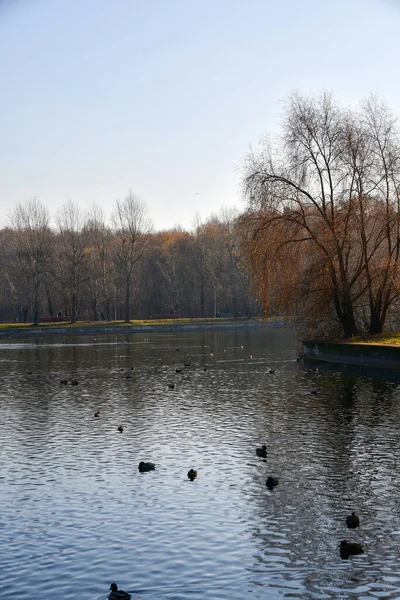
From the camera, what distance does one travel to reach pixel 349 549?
11602 millimetres

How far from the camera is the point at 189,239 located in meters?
130

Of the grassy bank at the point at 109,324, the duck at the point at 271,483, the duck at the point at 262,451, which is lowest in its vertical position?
the duck at the point at 271,483

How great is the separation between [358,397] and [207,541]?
1767 cm

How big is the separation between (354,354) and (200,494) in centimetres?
2850

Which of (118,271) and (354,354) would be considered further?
(118,271)

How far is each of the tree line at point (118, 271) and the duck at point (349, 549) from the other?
8921 cm

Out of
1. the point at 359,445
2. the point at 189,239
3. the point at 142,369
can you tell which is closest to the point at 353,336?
the point at 142,369

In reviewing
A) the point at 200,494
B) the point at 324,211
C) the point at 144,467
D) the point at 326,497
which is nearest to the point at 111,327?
the point at 324,211

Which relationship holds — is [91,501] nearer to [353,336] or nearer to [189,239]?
[353,336]

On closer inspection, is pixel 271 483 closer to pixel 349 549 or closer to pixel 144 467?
pixel 144 467

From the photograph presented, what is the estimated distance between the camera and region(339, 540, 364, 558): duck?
1160cm

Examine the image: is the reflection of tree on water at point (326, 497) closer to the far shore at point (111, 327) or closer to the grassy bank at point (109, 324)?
the far shore at point (111, 327)

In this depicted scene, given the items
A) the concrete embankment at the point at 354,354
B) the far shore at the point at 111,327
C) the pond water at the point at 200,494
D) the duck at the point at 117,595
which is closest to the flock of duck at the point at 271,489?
the duck at the point at 117,595

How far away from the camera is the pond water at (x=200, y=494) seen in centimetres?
1108
